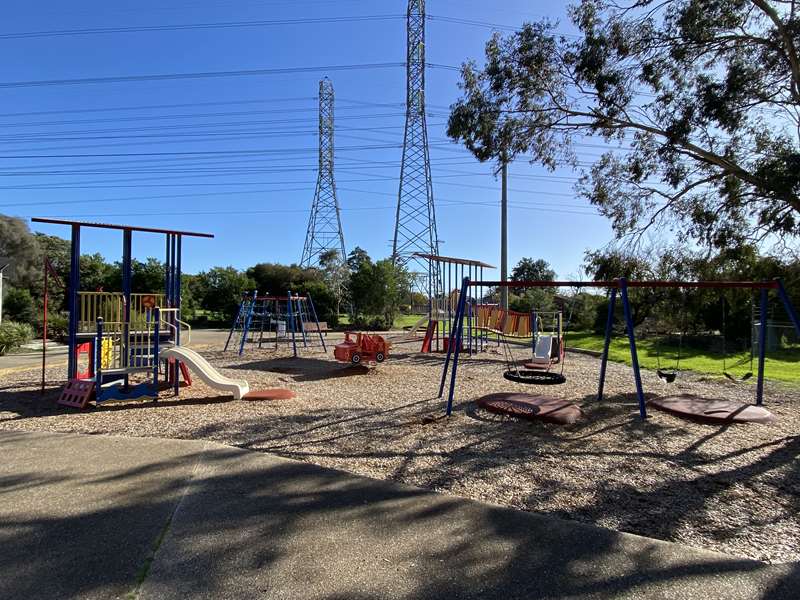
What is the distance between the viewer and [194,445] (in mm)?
5332

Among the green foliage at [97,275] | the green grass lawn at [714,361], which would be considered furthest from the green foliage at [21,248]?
the green grass lawn at [714,361]

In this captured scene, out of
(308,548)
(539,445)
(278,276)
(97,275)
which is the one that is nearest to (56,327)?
(97,275)

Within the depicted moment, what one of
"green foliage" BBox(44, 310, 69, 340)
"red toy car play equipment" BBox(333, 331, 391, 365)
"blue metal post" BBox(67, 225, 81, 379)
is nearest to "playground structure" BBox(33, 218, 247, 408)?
"blue metal post" BBox(67, 225, 81, 379)

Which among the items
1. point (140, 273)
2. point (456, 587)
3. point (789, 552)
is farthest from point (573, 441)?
point (140, 273)

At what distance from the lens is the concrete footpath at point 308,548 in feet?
8.82

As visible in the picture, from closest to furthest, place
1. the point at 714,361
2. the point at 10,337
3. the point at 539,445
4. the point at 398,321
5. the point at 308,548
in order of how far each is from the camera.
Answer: the point at 308,548
the point at 539,445
the point at 714,361
the point at 10,337
the point at 398,321

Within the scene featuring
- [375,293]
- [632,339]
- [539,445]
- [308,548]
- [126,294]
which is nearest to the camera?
[308,548]

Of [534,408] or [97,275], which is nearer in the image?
[534,408]

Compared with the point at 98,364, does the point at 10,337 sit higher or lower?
lower

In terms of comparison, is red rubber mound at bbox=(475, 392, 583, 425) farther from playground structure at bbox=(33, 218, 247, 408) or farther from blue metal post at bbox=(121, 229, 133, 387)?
blue metal post at bbox=(121, 229, 133, 387)

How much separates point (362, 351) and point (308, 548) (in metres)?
8.56

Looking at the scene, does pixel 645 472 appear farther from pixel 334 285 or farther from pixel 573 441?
pixel 334 285

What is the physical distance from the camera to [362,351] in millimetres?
11664

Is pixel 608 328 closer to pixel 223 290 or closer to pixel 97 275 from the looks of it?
pixel 223 290
